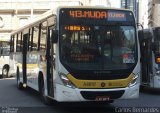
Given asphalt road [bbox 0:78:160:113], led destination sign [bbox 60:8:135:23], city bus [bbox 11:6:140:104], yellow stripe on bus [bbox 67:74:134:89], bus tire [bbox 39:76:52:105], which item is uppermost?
led destination sign [bbox 60:8:135:23]

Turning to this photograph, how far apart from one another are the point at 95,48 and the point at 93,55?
22 centimetres

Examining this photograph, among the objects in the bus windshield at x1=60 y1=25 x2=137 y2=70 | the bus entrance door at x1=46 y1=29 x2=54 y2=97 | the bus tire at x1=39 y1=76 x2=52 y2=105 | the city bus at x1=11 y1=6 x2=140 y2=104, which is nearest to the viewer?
the city bus at x1=11 y1=6 x2=140 y2=104

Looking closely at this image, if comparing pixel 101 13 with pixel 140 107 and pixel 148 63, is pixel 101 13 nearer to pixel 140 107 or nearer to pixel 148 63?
pixel 140 107

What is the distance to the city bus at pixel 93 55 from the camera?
1238 centimetres

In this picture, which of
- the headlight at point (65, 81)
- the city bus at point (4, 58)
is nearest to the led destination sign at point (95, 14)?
the headlight at point (65, 81)

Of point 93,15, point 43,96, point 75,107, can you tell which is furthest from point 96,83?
point 43,96

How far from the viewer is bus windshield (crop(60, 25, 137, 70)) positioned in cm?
1255

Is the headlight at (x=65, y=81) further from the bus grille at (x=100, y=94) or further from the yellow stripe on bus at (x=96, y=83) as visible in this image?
the bus grille at (x=100, y=94)

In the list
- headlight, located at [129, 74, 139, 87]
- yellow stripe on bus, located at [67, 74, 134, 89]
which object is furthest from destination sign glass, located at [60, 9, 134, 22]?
yellow stripe on bus, located at [67, 74, 134, 89]

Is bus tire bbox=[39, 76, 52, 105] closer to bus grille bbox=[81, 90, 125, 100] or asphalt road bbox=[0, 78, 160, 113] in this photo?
asphalt road bbox=[0, 78, 160, 113]

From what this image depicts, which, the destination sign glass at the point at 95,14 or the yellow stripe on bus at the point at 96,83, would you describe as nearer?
the yellow stripe on bus at the point at 96,83

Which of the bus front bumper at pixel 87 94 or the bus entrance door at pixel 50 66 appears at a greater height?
the bus entrance door at pixel 50 66

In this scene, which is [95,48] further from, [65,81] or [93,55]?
[65,81]

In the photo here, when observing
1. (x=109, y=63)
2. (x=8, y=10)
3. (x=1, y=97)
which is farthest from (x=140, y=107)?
(x=8, y=10)
